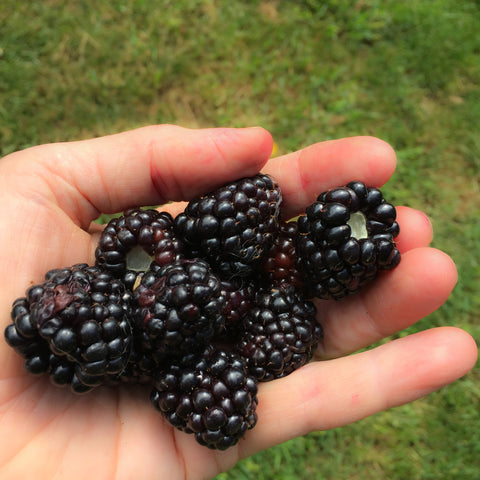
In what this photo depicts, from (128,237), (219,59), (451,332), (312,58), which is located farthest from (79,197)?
(312,58)

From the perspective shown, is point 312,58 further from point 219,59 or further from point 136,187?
point 136,187

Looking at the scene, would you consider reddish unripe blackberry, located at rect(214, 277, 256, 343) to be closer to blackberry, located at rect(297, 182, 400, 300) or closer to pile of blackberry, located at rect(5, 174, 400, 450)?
pile of blackberry, located at rect(5, 174, 400, 450)

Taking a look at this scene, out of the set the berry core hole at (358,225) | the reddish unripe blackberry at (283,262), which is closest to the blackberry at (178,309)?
the reddish unripe blackberry at (283,262)

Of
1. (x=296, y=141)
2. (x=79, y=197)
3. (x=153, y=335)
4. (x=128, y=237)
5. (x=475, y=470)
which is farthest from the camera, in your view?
(x=296, y=141)

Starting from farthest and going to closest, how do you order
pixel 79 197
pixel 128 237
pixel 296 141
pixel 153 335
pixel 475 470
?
pixel 296 141 < pixel 475 470 < pixel 79 197 < pixel 128 237 < pixel 153 335

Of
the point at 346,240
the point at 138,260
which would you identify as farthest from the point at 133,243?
the point at 346,240

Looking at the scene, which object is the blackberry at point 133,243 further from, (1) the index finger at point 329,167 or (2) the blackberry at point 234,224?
(1) the index finger at point 329,167
